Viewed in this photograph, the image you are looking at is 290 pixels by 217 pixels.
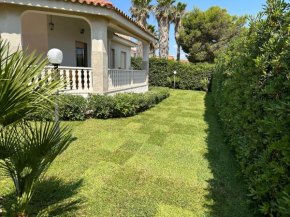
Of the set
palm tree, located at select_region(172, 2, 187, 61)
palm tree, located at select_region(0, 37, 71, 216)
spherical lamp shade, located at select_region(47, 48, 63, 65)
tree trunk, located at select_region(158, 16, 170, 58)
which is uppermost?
palm tree, located at select_region(172, 2, 187, 61)

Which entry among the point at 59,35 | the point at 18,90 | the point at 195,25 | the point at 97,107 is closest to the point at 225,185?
the point at 18,90

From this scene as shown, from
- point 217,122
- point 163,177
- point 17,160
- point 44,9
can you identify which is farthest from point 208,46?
point 17,160

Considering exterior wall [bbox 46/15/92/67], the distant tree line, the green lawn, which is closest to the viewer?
the green lawn

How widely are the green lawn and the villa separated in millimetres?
2604

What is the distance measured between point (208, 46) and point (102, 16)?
63.1 feet

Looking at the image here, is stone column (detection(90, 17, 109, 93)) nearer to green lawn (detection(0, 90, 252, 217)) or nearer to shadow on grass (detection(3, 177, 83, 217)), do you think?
green lawn (detection(0, 90, 252, 217))

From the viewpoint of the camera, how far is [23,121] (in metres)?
2.15

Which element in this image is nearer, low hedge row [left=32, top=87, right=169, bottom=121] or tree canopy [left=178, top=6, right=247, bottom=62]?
low hedge row [left=32, top=87, right=169, bottom=121]

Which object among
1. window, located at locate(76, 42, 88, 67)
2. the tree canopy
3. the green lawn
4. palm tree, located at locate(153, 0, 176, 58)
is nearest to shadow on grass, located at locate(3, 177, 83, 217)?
the green lawn

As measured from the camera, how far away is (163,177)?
3594 mm

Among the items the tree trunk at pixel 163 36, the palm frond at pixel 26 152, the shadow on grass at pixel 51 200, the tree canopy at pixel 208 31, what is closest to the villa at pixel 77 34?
the shadow on grass at pixel 51 200

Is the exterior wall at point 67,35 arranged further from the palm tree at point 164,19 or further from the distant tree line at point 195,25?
the palm tree at point 164,19

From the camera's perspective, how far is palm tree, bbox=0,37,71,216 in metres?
1.71

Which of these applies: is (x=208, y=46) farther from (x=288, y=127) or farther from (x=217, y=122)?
(x=288, y=127)
